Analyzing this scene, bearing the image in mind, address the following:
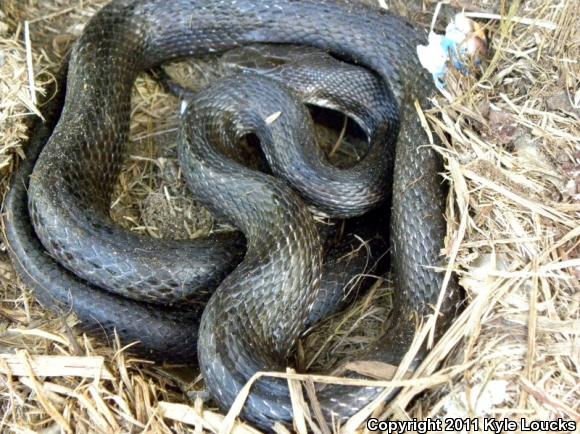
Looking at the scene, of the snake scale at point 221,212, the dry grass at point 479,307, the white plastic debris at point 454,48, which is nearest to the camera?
the dry grass at point 479,307

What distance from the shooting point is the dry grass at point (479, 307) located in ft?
11.0

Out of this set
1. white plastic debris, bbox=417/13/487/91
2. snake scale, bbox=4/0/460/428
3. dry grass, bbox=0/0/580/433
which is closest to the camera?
dry grass, bbox=0/0/580/433

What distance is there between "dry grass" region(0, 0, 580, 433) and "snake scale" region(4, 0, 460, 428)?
0.20 meters

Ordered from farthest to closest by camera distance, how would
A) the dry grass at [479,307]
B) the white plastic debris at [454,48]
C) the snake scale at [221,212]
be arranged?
1. the white plastic debris at [454,48]
2. the snake scale at [221,212]
3. the dry grass at [479,307]

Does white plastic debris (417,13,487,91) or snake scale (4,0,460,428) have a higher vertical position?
white plastic debris (417,13,487,91)

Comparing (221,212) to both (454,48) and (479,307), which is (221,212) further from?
(454,48)

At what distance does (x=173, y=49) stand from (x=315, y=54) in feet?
4.19

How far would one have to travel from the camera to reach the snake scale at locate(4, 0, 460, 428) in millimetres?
3846

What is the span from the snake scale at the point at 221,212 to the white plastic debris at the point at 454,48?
0.12 meters

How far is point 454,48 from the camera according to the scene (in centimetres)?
447

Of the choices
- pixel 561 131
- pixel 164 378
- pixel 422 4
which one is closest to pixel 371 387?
pixel 164 378

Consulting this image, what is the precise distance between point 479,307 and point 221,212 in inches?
77.5

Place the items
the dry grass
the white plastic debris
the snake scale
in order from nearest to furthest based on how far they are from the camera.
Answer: the dry grass, the snake scale, the white plastic debris

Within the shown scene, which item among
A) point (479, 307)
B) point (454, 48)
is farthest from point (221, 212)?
point (454, 48)
